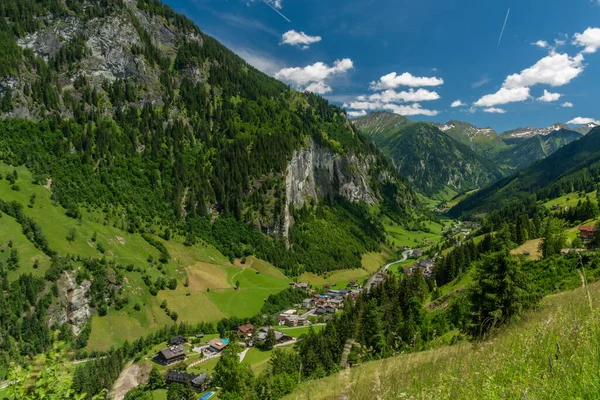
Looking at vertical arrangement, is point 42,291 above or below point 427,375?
below

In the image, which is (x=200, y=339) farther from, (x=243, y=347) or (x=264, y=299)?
(x=264, y=299)

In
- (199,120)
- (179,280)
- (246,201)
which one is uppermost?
(199,120)

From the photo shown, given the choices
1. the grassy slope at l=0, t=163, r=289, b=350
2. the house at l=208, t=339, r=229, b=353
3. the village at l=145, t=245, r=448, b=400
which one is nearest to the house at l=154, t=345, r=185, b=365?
the village at l=145, t=245, r=448, b=400

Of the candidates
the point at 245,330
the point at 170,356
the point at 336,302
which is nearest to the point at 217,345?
the point at 245,330

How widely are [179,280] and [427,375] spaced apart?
394ft

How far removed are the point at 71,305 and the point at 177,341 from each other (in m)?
30.0

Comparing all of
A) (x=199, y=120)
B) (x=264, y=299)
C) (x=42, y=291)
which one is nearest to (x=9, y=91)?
(x=199, y=120)

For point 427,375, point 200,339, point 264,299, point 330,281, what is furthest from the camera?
point 330,281

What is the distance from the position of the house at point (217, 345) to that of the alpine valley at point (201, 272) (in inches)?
19.5

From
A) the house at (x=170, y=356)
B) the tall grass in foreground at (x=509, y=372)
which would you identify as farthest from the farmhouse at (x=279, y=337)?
the tall grass in foreground at (x=509, y=372)

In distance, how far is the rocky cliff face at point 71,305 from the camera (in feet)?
290

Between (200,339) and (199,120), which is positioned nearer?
(200,339)

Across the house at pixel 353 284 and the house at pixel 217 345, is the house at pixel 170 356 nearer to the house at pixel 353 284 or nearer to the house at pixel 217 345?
the house at pixel 217 345

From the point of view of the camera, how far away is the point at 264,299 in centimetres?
12512
